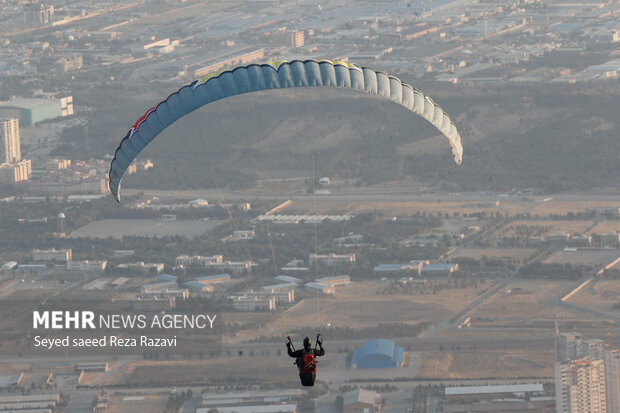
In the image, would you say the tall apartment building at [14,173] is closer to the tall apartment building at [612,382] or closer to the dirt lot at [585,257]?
the dirt lot at [585,257]

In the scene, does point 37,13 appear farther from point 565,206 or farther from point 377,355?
point 377,355

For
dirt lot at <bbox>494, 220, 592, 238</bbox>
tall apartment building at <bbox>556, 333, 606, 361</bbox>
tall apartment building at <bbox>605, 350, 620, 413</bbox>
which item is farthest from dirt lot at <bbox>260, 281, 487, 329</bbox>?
tall apartment building at <bbox>605, 350, 620, 413</bbox>

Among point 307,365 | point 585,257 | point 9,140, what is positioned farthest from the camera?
point 9,140

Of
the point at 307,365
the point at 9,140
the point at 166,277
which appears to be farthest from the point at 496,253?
the point at 307,365

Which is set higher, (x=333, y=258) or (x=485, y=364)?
(x=333, y=258)

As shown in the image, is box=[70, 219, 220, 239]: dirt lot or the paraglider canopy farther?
box=[70, 219, 220, 239]: dirt lot

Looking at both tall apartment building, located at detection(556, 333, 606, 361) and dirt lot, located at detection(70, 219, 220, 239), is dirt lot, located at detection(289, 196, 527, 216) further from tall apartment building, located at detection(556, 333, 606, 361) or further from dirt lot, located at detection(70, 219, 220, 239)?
tall apartment building, located at detection(556, 333, 606, 361)
